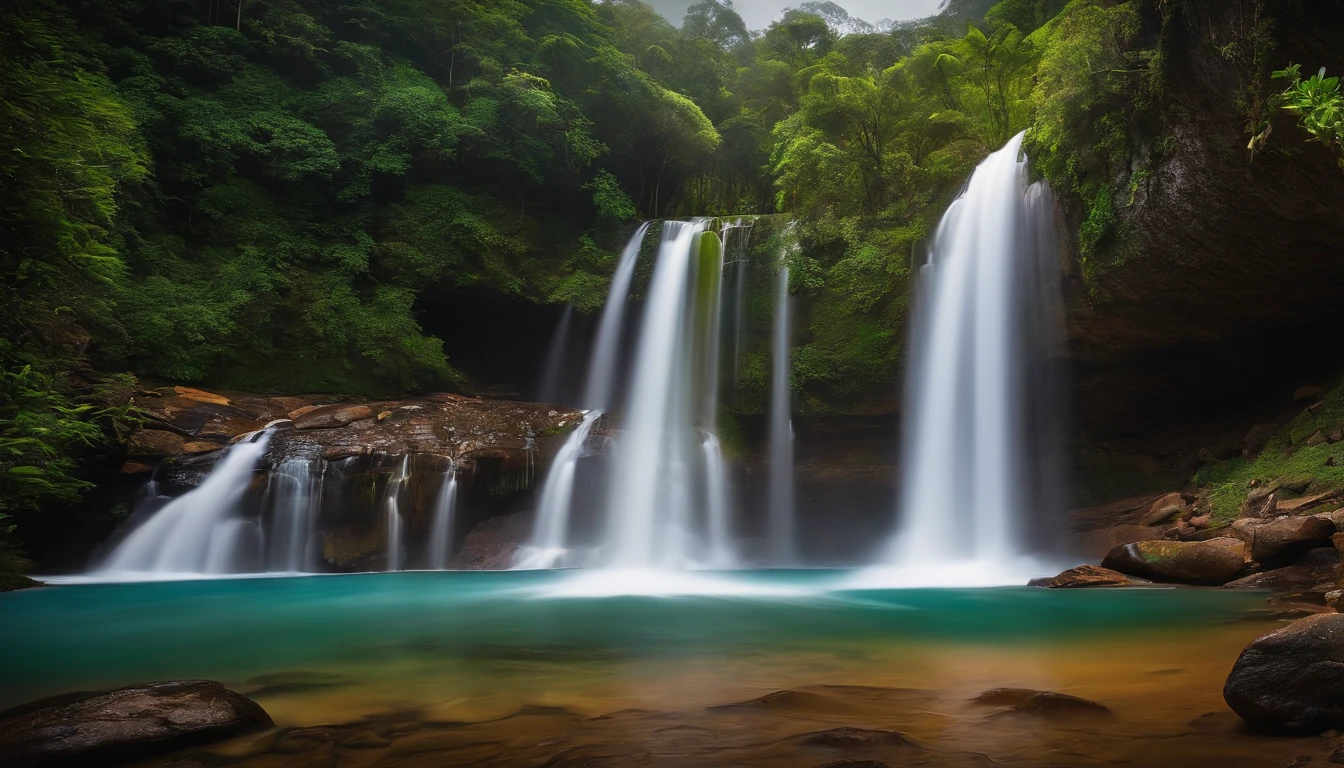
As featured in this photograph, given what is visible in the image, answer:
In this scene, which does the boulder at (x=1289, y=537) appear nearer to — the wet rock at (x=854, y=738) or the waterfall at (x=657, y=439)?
the wet rock at (x=854, y=738)

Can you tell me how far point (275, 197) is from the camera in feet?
67.5

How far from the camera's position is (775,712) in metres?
4.09

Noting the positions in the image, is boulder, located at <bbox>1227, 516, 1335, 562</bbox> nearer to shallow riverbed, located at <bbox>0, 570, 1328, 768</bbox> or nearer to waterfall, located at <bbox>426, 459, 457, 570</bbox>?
shallow riverbed, located at <bbox>0, 570, 1328, 768</bbox>

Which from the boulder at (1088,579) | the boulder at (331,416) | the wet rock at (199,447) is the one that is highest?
the boulder at (331,416)

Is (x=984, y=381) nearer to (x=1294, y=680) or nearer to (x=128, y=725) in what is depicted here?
(x=1294, y=680)

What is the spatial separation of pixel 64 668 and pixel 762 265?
1610cm

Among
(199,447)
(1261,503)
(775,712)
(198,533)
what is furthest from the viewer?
(199,447)

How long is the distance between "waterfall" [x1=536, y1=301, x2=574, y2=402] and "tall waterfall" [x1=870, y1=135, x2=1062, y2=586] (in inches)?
401

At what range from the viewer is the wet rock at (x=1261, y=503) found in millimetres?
11109

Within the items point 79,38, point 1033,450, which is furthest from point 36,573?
point 1033,450

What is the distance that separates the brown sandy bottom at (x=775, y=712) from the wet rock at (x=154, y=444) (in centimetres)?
1123

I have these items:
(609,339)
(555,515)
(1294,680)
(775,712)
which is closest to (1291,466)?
(1294,680)

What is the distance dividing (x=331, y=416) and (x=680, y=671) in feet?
42.0

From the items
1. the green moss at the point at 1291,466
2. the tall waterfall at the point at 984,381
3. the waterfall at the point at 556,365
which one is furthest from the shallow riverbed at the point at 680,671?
the waterfall at the point at 556,365
